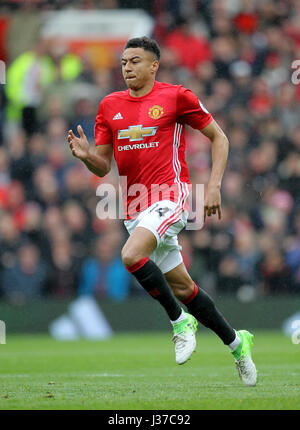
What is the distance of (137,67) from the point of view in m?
7.00

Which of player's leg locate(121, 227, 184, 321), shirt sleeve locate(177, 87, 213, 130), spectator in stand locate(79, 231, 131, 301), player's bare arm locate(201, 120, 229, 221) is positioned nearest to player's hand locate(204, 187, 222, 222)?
player's bare arm locate(201, 120, 229, 221)

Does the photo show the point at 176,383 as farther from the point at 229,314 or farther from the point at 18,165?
the point at 18,165

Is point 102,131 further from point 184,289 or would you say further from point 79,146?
point 184,289

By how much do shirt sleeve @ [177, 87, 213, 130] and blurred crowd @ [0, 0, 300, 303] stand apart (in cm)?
614

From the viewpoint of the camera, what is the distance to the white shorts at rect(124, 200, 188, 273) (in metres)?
6.52

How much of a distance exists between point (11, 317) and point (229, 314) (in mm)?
3149

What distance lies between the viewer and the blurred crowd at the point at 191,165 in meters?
13.3

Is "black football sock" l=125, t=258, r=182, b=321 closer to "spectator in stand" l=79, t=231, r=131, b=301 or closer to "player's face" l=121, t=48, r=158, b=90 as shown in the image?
"player's face" l=121, t=48, r=158, b=90

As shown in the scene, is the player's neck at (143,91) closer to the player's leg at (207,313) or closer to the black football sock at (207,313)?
the player's leg at (207,313)

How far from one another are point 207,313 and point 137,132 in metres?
1.45

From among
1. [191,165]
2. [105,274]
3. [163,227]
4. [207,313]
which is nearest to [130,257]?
Answer: [163,227]

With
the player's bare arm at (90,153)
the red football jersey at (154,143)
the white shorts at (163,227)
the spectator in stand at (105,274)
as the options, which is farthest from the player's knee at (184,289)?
the spectator in stand at (105,274)

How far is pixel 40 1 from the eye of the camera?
1691 cm
